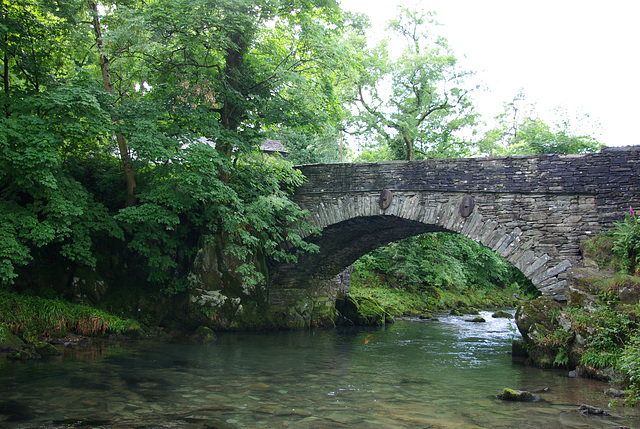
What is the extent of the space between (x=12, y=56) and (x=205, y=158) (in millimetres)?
4348

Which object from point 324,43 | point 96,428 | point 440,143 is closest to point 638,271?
point 324,43

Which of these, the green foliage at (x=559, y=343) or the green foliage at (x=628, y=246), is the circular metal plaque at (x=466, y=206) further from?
the green foliage at (x=559, y=343)

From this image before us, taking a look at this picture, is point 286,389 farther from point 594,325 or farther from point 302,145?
point 302,145

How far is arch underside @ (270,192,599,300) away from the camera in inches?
402

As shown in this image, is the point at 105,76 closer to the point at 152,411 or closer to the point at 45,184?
the point at 45,184

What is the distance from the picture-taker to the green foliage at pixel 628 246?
903 cm

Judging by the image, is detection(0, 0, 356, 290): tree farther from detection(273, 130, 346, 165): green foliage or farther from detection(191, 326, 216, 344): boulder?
detection(273, 130, 346, 165): green foliage

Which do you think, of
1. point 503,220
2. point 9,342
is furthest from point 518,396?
point 9,342

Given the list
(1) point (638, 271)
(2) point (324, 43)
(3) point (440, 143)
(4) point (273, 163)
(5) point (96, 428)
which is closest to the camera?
(5) point (96, 428)

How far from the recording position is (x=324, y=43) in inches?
456

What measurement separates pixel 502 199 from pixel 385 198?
273cm

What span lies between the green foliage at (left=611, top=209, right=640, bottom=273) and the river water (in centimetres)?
241

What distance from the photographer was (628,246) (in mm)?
9133

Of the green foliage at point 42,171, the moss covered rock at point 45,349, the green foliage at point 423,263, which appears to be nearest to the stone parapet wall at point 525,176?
the green foliage at point 42,171
